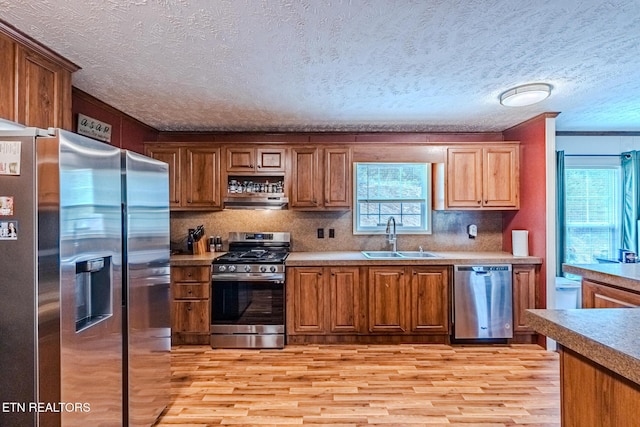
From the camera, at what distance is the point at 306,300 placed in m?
3.69

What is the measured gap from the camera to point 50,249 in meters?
1.47

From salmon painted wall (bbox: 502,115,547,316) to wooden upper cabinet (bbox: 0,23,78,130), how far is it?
4.17m

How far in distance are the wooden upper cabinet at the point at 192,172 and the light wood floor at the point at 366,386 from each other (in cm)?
163

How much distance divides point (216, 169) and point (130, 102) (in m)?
1.11

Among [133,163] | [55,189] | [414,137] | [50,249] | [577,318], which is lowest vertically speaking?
[577,318]

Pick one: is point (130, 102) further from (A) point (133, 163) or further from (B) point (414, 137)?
(B) point (414, 137)

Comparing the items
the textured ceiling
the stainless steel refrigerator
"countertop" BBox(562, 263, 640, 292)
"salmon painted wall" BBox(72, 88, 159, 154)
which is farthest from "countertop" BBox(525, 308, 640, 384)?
"salmon painted wall" BBox(72, 88, 159, 154)

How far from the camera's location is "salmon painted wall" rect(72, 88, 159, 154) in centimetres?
286

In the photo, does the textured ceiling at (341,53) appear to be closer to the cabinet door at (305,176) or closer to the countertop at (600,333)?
the cabinet door at (305,176)

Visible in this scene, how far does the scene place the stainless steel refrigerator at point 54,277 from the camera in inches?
57.0

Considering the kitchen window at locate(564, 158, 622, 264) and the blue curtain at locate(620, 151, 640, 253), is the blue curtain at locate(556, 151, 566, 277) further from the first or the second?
the blue curtain at locate(620, 151, 640, 253)

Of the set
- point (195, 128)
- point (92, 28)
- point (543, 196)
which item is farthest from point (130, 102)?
point (543, 196)

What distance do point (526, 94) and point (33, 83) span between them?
11.1 feet

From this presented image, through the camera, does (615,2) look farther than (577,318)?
Yes
